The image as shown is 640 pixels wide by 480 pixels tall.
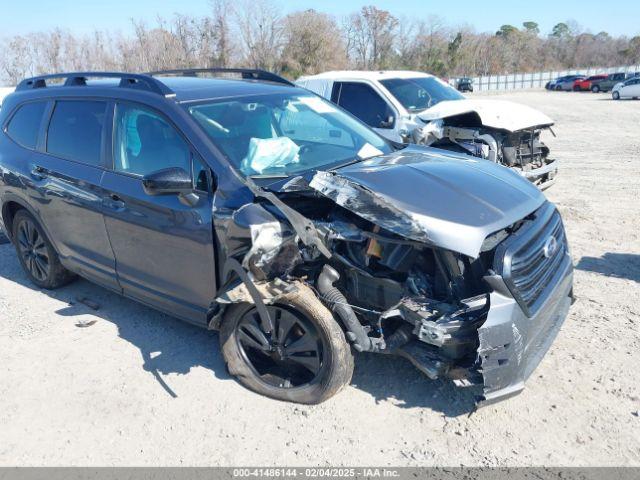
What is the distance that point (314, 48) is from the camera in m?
49.3

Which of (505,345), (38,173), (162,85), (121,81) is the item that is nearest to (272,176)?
(162,85)

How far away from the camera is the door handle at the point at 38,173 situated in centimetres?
480

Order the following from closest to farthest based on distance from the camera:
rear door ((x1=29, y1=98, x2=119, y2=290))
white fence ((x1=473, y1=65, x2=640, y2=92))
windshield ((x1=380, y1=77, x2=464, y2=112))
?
rear door ((x1=29, y1=98, x2=119, y2=290)) < windshield ((x1=380, y1=77, x2=464, y2=112)) < white fence ((x1=473, y1=65, x2=640, y2=92))

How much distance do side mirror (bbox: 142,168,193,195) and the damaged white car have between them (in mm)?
4375

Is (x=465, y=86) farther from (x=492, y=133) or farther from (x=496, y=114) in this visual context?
(x=496, y=114)

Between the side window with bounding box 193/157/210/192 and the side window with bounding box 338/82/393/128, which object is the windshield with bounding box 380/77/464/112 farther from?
the side window with bounding box 193/157/210/192

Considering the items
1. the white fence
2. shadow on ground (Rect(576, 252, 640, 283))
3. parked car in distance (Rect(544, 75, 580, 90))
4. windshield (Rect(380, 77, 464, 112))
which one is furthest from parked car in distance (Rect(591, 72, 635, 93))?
shadow on ground (Rect(576, 252, 640, 283))

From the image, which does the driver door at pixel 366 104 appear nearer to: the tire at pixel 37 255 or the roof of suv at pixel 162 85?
the roof of suv at pixel 162 85

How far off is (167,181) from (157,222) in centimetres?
47

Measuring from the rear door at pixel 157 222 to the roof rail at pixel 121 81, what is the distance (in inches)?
6.6

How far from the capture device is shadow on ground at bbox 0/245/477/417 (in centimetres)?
352

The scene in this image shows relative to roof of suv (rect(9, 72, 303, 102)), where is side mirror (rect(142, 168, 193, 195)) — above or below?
below

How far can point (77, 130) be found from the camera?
4.58 metres

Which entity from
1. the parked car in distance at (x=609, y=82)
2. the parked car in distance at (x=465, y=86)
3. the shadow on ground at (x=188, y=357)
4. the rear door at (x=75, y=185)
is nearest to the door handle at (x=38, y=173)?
the rear door at (x=75, y=185)
